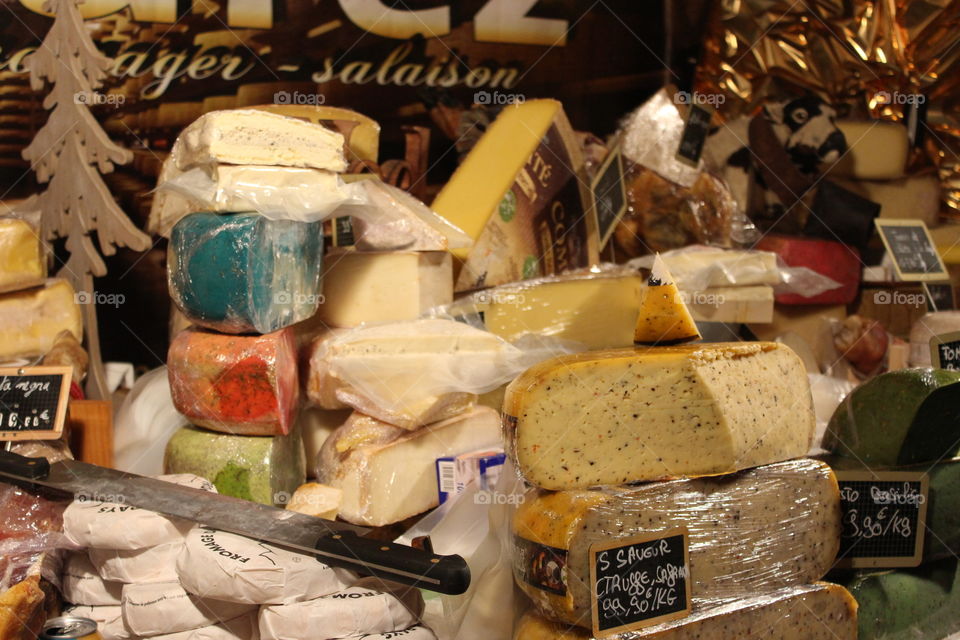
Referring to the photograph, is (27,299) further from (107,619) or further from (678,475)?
(678,475)

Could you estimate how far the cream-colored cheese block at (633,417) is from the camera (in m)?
1.28

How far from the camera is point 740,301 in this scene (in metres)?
2.48

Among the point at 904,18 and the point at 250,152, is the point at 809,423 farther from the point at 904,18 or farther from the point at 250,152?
the point at 904,18

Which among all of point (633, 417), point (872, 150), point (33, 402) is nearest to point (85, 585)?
point (33, 402)

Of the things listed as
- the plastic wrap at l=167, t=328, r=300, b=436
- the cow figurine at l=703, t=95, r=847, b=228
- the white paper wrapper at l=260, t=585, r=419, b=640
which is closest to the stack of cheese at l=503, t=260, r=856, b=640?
the white paper wrapper at l=260, t=585, r=419, b=640

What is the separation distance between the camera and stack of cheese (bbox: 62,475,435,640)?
134cm

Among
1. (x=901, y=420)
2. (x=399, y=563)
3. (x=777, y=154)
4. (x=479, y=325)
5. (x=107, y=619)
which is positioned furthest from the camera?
(x=777, y=154)

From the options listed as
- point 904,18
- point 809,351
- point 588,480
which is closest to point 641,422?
point 588,480

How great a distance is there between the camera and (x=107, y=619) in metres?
1.48

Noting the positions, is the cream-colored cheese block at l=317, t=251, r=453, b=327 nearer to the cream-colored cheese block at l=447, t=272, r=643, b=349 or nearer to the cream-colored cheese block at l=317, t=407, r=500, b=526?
the cream-colored cheese block at l=447, t=272, r=643, b=349

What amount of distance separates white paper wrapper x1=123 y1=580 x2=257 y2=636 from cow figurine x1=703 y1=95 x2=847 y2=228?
2.13 metres

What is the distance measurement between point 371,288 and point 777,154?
1586mm

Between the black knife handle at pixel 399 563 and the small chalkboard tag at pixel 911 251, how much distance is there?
1.87 meters

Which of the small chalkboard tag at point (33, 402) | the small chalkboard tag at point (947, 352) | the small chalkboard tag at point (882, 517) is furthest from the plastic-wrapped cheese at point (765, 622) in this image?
the small chalkboard tag at point (33, 402)
